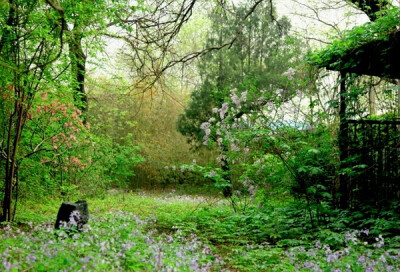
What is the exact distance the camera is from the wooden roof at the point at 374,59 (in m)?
6.28

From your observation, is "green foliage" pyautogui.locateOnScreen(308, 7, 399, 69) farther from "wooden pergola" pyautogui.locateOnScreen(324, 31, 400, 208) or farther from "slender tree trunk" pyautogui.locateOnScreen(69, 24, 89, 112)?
"slender tree trunk" pyautogui.locateOnScreen(69, 24, 89, 112)

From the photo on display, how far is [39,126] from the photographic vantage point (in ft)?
27.1

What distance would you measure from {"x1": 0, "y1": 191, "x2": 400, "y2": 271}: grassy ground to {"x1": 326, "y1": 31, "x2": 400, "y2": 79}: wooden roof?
2826mm

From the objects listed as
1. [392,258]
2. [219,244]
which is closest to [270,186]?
[219,244]

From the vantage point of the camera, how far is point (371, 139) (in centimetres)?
696

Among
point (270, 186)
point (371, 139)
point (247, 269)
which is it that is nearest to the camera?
point (247, 269)

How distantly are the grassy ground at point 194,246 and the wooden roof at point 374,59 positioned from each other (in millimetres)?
2826

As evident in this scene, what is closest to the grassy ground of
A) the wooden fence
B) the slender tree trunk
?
the wooden fence

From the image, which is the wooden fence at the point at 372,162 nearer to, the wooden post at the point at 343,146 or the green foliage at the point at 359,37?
the wooden post at the point at 343,146

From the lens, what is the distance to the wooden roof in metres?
6.28

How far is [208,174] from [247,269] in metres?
3.17

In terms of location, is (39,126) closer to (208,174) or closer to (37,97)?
(37,97)

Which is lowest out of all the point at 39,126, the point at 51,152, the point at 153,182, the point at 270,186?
the point at 153,182

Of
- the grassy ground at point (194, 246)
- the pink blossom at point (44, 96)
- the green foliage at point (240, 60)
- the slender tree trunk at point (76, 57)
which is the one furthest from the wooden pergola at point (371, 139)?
the green foliage at point (240, 60)
